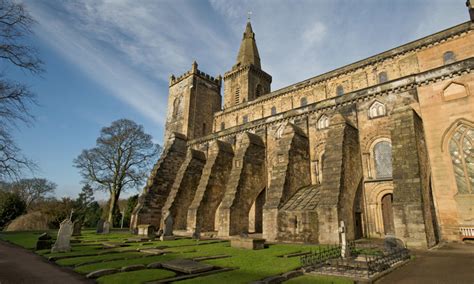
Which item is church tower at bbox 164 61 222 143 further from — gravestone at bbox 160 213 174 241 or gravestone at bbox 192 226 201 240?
gravestone at bbox 160 213 174 241

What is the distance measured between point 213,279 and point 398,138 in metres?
12.3

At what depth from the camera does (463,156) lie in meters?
13.8

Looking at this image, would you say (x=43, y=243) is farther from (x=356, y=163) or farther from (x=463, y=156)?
(x=463, y=156)

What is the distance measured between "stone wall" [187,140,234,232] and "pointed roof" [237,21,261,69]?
17.7 metres

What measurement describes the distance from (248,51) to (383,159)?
2730 cm

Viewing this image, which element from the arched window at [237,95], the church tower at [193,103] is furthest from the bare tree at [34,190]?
the arched window at [237,95]

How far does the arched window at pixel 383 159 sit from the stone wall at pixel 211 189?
39.6ft

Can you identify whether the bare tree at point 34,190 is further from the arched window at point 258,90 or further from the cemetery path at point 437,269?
the cemetery path at point 437,269

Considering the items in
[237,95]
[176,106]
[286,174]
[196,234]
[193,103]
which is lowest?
[196,234]

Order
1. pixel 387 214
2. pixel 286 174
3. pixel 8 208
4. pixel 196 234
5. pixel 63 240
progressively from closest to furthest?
pixel 63 240
pixel 387 214
pixel 286 174
pixel 196 234
pixel 8 208

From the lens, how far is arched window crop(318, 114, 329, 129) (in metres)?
19.6

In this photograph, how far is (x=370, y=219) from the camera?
1577cm

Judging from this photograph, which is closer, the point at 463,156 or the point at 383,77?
the point at 463,156

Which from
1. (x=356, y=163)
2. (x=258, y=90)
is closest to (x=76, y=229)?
(x=356, y=163)
